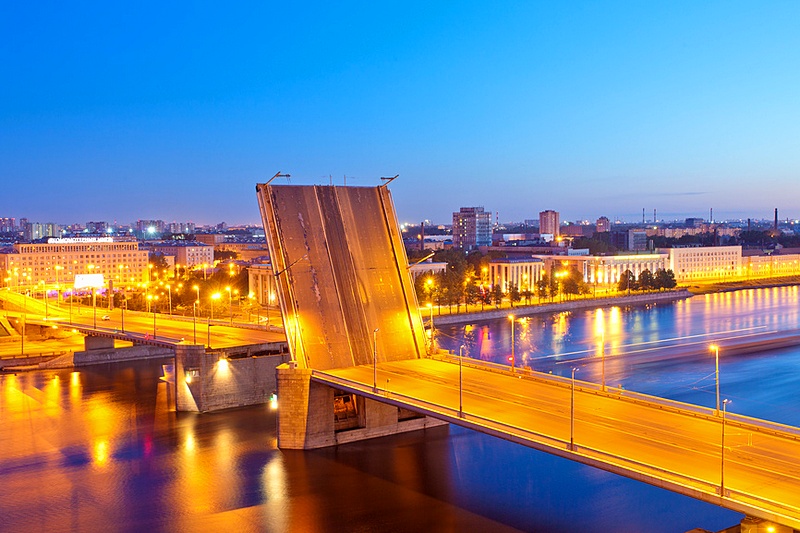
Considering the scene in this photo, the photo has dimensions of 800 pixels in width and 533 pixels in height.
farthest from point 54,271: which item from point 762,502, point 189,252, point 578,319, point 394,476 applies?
point 762,502

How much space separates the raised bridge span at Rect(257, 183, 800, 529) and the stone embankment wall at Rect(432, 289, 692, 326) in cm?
2284

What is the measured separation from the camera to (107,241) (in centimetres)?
7394

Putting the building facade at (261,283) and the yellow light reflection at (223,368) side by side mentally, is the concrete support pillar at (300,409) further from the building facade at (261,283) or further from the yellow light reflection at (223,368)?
the building facade at (261,283)

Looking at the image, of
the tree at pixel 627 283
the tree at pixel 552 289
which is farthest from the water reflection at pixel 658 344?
the tree at pixel 627 283

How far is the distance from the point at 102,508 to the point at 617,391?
895 cm

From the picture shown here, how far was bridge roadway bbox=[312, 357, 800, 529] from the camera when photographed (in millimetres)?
9273

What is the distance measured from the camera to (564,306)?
4981 centimetres

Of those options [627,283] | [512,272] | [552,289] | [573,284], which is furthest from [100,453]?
[627,283]

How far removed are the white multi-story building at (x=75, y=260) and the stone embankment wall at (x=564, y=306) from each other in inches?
1287

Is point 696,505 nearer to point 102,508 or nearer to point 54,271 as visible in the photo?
point 102,508

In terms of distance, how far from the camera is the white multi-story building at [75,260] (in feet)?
219

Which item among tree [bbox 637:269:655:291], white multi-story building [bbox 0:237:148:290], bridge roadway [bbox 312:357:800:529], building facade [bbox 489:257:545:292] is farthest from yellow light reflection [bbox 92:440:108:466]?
white multi-story building [bbox 0:237:148:290]

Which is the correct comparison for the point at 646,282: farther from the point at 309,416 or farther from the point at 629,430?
the point at 629,430

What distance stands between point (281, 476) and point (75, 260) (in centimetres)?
6070
